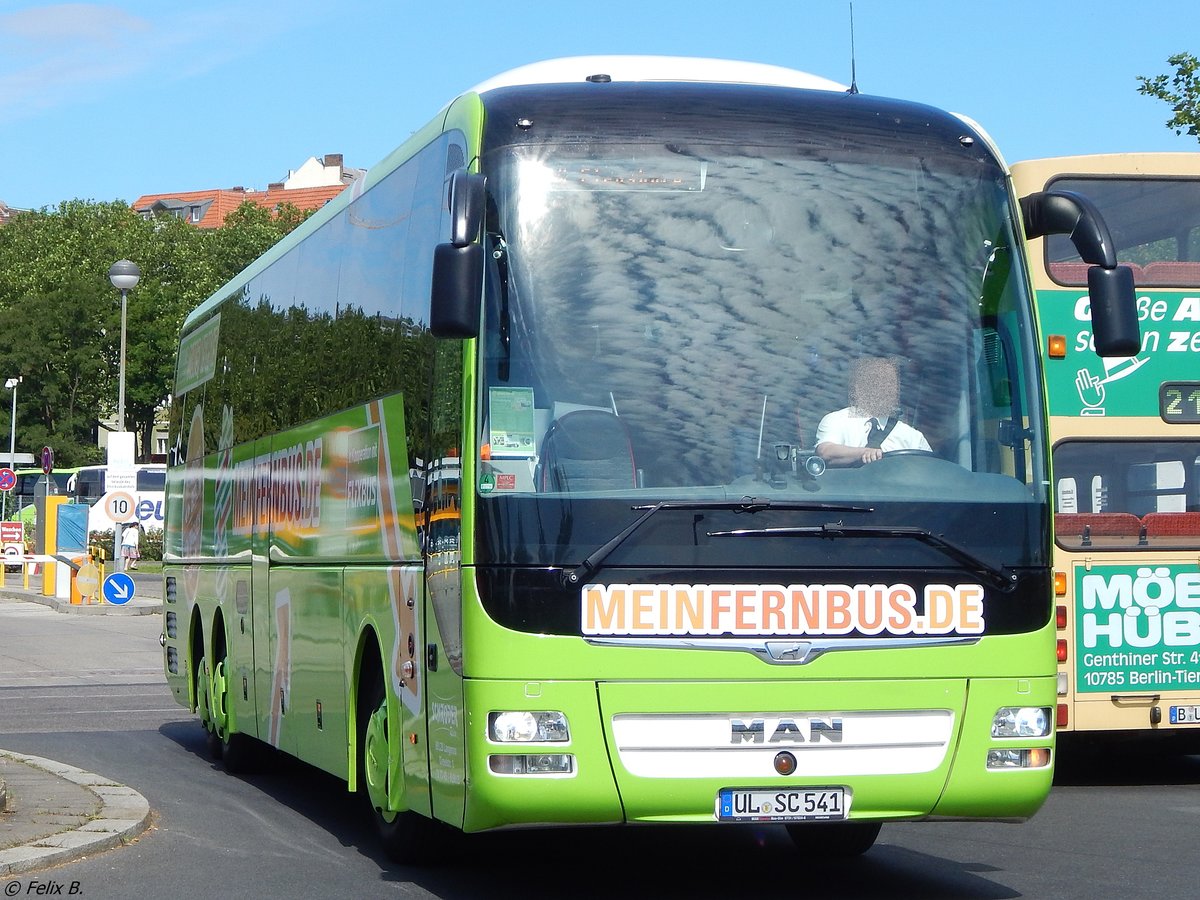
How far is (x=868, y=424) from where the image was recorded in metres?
7.81

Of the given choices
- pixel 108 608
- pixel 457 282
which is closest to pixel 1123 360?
pixel 457 282

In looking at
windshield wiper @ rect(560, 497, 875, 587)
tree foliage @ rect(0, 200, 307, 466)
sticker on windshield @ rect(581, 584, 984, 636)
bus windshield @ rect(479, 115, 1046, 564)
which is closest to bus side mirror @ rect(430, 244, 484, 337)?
bus windshield @ rect(479, 115, 1046, 564)

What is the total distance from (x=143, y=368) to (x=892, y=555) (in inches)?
3840

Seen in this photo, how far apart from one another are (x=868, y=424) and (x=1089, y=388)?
5507mm

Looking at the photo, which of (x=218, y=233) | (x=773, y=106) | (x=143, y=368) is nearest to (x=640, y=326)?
(x=773, y=106)

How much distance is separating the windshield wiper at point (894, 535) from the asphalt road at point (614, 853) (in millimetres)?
1587

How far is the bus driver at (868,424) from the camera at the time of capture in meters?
7.75

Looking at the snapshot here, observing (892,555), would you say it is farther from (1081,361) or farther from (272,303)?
(272,303)

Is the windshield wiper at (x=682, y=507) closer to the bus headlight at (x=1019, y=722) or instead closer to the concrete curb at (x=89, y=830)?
the bus headlight at (x=1019, y=722)

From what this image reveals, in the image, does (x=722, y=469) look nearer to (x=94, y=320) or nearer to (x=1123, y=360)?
(x=1123, y=360)

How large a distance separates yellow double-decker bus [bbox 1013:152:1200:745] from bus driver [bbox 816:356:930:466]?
5.04m

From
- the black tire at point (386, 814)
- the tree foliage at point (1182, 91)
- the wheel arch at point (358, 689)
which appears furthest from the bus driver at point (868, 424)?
the tree foliage at point (1182, 91)

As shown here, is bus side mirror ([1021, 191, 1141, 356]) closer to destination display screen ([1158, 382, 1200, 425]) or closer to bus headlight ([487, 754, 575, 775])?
bus headlight ([487, 754, 575, 775])

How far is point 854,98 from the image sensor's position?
333 inches
